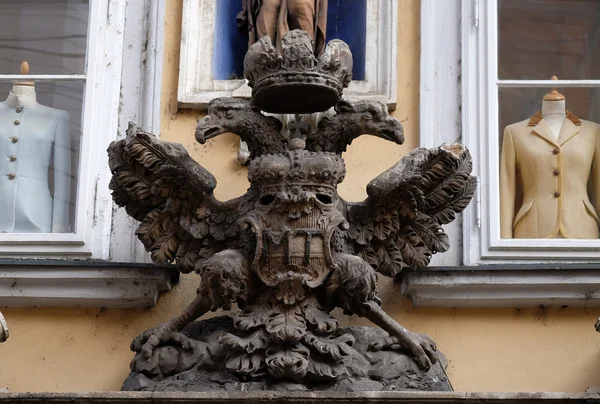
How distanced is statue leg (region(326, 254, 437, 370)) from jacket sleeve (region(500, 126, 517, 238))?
75 centimetres

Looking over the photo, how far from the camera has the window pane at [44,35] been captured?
827cm

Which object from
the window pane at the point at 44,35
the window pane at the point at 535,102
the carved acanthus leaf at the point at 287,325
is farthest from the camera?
the window pane at the point at 44,35

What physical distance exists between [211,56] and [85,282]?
113cm

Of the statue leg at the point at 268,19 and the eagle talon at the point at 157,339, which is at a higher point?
the statue leg at the point at 268,19

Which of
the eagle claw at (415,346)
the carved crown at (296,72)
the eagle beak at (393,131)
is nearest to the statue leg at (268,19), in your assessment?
the carved crown at (296,72)

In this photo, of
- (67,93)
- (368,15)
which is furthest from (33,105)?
(368,15)

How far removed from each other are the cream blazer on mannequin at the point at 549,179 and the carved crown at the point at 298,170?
921 millimetres

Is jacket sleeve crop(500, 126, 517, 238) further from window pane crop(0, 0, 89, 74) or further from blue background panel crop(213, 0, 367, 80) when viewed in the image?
window pane crop(0, 0, 89, 74)

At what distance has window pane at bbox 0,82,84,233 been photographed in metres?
7.93

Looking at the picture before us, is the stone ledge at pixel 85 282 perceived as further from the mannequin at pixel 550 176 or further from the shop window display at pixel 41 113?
the mannequin at pixel 550 176

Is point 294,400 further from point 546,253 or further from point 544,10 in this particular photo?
point 544,10

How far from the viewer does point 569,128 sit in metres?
7.93

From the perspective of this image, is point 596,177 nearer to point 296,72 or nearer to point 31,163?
point 296,72

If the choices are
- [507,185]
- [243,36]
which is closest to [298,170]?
[507,185]
